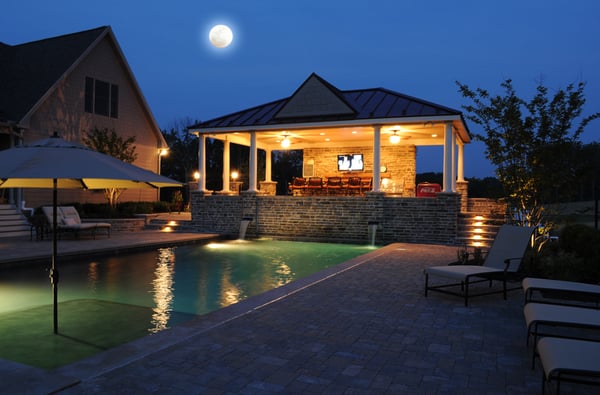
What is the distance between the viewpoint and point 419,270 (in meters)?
8.95

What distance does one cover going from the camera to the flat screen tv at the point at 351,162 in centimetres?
2175

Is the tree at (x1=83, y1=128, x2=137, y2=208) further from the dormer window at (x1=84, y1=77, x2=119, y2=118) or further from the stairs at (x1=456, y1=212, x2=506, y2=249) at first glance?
the stairs at (x1=456, y1=212, x2=506, y2=249)

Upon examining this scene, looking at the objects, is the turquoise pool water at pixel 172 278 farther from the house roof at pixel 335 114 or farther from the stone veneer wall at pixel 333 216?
the house roof at pixel 335 114

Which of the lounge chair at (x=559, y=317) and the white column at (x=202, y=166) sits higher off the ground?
the white column at (x=202, y=166)

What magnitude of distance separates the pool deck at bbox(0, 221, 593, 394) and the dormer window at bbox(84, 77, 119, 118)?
16.4m

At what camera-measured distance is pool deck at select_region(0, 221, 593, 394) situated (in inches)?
139

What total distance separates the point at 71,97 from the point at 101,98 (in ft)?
5.33

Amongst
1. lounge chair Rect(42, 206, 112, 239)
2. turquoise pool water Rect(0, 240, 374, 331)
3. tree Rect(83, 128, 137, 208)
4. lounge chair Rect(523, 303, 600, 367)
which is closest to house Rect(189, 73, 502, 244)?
turquoise pool water Rect(0, 240, 374, 331)

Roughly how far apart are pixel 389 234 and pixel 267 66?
469 ft

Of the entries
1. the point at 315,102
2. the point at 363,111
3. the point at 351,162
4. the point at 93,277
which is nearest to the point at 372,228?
the point at 363,111

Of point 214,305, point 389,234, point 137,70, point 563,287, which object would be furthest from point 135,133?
point 137,70

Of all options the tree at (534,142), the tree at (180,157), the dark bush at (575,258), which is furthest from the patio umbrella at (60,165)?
the tree at (180,157)

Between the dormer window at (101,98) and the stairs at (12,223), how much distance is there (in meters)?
5.48

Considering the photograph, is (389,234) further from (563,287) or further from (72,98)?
(72,98)
